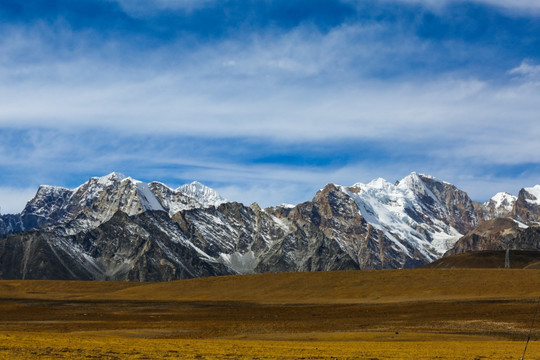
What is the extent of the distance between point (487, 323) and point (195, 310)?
143 ft

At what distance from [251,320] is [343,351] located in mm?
33414

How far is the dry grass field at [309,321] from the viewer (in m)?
38.5

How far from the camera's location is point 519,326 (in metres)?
59.1

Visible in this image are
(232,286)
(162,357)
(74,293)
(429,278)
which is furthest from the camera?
(74,293)

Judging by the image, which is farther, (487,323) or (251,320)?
(251,320)

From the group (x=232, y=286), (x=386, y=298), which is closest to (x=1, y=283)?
(x=232, y=286)

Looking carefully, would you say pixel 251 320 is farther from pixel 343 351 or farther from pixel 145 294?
pixel 145 294

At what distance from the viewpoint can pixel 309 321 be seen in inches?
2714

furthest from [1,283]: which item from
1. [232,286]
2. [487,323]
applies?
[487,323]

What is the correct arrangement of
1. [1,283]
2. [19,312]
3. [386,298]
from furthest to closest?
1. [1,283]
2. [386,298]
3. [19,312]

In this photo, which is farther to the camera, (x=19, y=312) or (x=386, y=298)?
(x=386, y=298)

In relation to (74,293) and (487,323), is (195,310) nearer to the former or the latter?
(487,323)

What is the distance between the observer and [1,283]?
6791 inches

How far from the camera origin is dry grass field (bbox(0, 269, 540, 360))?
1517 inches
